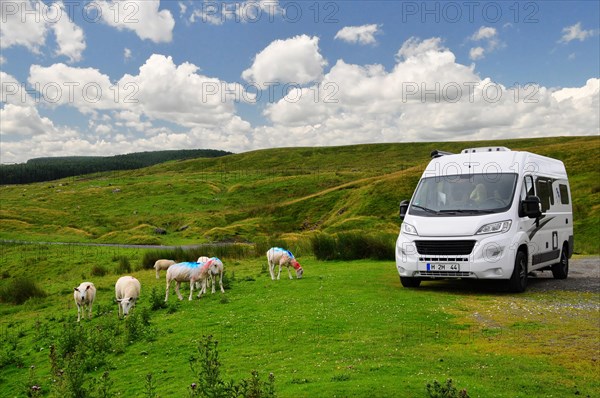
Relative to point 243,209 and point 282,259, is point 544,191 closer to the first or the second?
point 282,259

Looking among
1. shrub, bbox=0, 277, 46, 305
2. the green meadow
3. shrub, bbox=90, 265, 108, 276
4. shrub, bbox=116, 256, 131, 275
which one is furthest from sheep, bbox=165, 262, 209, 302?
shrub, bbox=90, 265, 108, 276

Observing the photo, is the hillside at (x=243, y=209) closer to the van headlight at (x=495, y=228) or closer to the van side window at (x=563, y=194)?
the van side window at (x=563, y=194)

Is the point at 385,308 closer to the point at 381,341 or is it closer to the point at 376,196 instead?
the point at 381,341

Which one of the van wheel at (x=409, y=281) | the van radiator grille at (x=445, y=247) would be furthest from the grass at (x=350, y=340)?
the van radiator grille at (x=445, y=247)

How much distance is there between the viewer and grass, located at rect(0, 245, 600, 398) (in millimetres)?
7457

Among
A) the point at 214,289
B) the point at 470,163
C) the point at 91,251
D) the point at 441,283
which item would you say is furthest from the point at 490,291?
the point at 91,251

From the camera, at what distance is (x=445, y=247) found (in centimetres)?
1385

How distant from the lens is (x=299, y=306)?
13305 mm

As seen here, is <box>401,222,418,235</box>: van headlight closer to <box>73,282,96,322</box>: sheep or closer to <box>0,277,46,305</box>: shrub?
<box>73,282,96,322</box>: sheep

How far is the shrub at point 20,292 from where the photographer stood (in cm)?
2430

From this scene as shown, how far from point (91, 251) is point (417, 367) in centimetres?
3862

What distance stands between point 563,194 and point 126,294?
16.2m

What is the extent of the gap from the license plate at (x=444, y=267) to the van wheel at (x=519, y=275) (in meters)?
1.63

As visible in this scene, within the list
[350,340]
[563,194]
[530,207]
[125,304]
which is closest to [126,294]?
[125,304]
